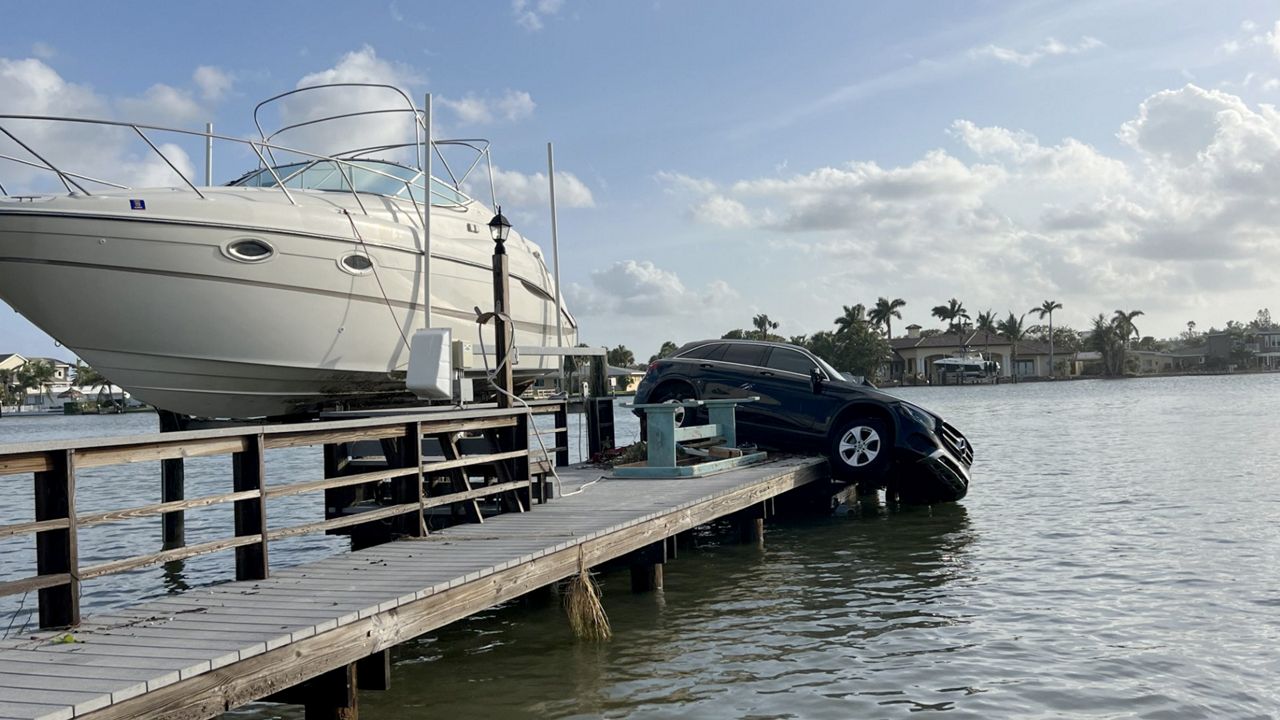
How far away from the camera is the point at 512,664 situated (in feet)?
26.1

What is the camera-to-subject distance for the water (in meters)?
6.95

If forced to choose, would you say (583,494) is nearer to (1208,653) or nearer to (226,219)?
(226,219)

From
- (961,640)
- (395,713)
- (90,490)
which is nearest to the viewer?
(395,713)

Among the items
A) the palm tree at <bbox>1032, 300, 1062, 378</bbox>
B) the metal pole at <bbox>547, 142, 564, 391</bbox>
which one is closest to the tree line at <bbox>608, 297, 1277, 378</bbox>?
the palm tree at <bbox>1032, 300, 1062, 378</bbox>

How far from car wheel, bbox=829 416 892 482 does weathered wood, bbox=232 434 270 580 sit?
941cm

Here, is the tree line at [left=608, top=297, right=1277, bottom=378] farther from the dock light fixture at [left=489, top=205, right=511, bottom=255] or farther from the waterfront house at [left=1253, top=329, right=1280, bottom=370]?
the dock light fixture at [left=489, top=205, right=511, bottom=255]

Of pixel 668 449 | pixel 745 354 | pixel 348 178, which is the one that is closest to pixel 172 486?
pixel 348 178

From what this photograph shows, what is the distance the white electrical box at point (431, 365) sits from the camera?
1070 cm

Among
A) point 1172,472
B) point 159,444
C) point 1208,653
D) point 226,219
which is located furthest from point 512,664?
point 1172,472

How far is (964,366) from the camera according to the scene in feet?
349

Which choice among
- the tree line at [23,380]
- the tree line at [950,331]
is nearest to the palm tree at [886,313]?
the tree line at [950,331]

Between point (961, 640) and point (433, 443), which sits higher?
point (433, 443)

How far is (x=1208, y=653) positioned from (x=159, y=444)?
765 cm

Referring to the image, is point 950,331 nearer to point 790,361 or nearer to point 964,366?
point 964,366
